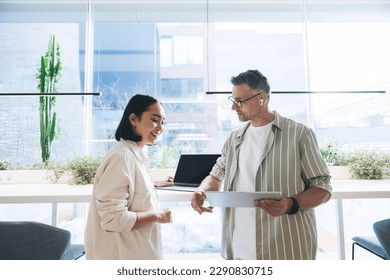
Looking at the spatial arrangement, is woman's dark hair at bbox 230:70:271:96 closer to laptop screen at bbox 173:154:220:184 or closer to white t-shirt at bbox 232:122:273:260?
white t-shirt at bbox 232:122:273:260

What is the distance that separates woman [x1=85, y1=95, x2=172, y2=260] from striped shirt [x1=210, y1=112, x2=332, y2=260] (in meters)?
0.45

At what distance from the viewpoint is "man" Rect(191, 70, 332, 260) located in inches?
43.4

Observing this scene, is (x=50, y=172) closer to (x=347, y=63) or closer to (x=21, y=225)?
(x=21, y=225)

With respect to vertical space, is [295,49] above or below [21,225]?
above

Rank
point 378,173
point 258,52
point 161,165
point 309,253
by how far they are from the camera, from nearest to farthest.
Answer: point 309,253 < point 378,173 < point 161,165 < point 258,52

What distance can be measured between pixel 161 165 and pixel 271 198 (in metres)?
1.88

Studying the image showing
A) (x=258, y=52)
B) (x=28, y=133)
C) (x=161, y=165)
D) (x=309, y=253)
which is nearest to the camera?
(x=309, y=253)

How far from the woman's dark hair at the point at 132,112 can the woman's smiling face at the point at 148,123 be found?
0.01 m

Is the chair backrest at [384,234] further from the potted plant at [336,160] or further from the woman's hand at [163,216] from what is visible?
the potted plant at [336,160]

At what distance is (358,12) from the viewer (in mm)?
3455

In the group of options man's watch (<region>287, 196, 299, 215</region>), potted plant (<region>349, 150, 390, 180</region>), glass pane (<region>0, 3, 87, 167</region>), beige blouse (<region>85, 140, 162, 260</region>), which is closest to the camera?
beige blouse (<region>85, 140, 162, 260</region>)

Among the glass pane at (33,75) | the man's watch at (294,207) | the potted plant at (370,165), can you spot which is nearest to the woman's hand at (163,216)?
the man's watch at (294,207)

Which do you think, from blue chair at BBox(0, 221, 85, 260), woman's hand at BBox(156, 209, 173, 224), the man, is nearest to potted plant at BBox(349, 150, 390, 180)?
the man

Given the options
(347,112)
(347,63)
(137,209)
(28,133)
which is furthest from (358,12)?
(28,133)
